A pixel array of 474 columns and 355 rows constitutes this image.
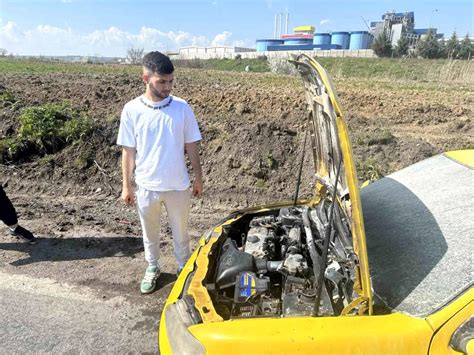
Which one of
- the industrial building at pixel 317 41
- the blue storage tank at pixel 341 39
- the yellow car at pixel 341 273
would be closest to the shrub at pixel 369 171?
the yellow car at pixel 341 273

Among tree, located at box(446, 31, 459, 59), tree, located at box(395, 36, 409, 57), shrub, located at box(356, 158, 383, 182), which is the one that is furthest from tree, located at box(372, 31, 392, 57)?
shrub, located at box(356, 158, 383, 182)

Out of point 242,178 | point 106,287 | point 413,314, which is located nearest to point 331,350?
point 413,314

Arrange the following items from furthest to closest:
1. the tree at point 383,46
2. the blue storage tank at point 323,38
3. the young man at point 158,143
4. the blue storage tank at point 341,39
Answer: the blue storage tank at point 323,38
the blue storage tank at point 341,39
the tree at point 383,46
the young man at point 158,143

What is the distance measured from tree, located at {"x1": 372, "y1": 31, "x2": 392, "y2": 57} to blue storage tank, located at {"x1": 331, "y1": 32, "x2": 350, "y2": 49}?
23891mm

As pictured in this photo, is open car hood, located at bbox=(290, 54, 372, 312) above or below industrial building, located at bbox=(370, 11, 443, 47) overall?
below

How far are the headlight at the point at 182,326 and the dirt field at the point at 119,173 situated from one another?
4.35ft

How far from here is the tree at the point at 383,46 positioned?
54.1 metres

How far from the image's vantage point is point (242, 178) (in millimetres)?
6535

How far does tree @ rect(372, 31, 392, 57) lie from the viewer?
54.1m

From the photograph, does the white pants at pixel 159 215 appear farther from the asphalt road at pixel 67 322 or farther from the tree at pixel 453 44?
the tree at pixel 453 44

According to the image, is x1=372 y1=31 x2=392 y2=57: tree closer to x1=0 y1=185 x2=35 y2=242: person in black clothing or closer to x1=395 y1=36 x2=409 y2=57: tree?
x1=395 y1=36 x2=409 y2=57: tree

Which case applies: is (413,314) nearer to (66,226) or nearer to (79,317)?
(79,317)

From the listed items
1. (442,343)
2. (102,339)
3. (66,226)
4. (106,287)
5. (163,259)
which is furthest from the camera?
(66,226)

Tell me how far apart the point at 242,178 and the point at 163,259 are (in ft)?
8.12
